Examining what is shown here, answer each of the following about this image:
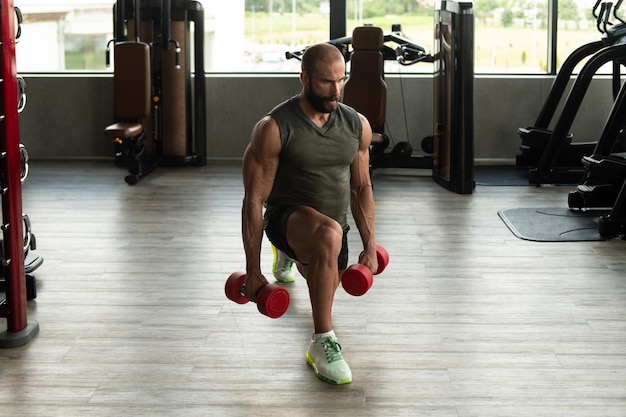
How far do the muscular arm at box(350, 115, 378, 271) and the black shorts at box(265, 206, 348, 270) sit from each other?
9cm

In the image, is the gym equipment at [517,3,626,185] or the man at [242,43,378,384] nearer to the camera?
the man at [242,43,378,384]

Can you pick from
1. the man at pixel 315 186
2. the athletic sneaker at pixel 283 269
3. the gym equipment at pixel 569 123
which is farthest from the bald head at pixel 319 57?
the gym equipment at pixel 569 123

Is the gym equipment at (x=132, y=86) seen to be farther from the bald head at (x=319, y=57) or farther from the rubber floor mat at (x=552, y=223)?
the bald head at (x=319, y=57)

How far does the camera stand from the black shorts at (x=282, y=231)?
3033mm

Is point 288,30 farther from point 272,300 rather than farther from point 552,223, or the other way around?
point 272,300

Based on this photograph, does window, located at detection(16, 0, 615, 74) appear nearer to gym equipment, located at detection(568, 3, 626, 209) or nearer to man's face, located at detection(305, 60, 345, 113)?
gym equipment, located at detection(568, 3, 626, 209)

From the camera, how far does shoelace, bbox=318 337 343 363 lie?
290 cm

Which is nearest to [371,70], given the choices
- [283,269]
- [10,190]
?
[283,269]

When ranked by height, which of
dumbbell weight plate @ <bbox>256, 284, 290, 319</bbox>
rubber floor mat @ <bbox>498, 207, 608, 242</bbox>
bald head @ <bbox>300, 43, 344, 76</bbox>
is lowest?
rubber floor mat @ <bbox>498, 207, 608, 242</bbox>

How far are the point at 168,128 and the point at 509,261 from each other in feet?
11.9

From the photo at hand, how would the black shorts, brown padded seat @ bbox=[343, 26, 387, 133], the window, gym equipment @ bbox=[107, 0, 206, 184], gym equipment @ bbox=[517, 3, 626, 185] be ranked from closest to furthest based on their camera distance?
the black shorts < gym equipment @ bbox=[517, 3, 626, 185] < brown padded seat @ bbox=[343, 26, 387, 133] < gym equipment @ bbox=[107, 0, 206, 184] < the window

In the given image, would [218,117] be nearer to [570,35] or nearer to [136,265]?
[570,35]

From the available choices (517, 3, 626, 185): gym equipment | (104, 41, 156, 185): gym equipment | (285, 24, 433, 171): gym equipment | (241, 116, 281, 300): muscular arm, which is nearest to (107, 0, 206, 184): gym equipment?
(104, 41, 156, 185): gym equipment

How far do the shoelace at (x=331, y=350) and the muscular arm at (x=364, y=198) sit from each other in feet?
0.87
